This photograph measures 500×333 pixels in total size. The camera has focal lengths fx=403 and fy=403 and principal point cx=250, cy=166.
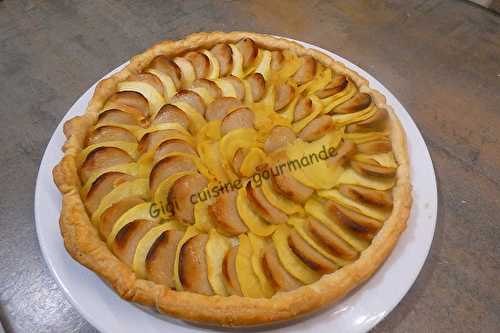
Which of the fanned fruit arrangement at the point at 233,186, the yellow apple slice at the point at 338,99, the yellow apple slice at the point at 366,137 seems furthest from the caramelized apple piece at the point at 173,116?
the yellow apple slice at the point at 366,137

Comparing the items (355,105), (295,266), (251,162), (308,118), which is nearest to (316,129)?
(308,118)

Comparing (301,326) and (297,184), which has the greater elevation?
(297,184)

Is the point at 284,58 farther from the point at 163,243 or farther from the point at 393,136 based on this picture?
the point at 163,243

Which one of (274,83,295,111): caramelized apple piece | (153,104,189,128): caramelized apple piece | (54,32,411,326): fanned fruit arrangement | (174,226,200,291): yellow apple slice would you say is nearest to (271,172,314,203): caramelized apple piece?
(54,32,411,326): fanned fruit arrangement

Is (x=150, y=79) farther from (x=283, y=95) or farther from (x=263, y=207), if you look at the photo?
(x=263, y=207)

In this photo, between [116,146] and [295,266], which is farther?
[116,146]

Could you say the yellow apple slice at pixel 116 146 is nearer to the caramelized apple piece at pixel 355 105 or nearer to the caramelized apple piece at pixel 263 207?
the caramelized apple piece at pixel 263 207

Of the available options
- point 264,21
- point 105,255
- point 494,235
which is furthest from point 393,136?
point 264,21
